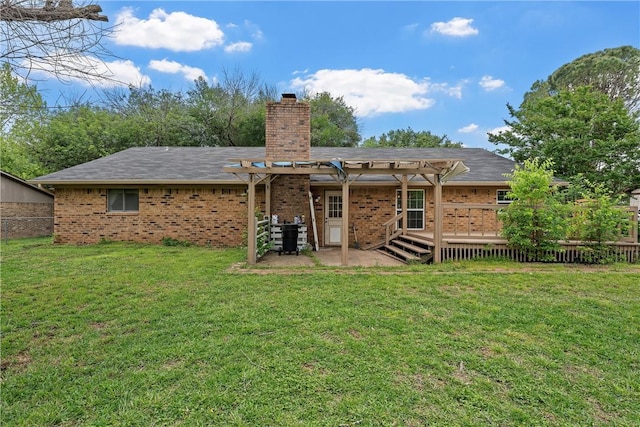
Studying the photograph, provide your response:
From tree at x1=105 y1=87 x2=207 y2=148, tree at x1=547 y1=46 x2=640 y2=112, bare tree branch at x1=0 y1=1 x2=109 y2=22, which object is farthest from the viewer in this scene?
tree at x1=105 y1=87 x2=207 y2=148

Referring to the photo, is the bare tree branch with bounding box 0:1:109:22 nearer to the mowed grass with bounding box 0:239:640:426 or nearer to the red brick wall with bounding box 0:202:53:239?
the mowed grass with bounding box 0:239:640:426

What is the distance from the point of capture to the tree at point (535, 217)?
7316mm

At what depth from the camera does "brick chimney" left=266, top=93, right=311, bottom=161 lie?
986 cm

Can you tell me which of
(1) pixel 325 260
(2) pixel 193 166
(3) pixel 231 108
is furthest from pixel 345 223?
(3) pixel 231 108

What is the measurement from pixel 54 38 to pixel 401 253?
317 inches

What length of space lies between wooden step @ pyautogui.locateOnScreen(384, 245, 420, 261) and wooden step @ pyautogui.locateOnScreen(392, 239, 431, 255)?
0.45ft

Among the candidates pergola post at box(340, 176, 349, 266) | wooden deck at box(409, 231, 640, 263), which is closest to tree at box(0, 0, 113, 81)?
pergola post at box(340, 176, 349, 266)

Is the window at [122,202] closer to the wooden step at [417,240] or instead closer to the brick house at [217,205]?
the brick house at [217,205]

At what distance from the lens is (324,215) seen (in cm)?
1092

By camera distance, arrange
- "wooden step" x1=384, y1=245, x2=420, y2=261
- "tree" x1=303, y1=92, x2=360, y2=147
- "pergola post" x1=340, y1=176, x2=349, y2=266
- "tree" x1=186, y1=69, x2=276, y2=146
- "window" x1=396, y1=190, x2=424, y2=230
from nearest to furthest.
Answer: "pergola post" x1=340, y1=176, x2=349, y2=266
"wooden step" x1=384, y1=245, x2=420, y2=261
"window" x1=396, y1=190, x2=424, y2=230
"tree" x1=186, y1=69, x2=276, y2=146
"tree" x1=303, y1=92, x2=360, y2=147

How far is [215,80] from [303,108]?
1944 centimetres

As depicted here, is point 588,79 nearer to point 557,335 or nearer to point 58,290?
point 557,335

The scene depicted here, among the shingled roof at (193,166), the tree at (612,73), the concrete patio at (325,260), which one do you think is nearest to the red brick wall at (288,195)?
the shingled roof at (193,166)

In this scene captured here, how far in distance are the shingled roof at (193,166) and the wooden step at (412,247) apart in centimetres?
242
